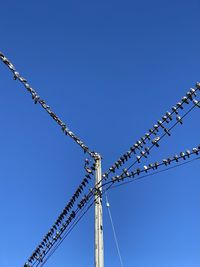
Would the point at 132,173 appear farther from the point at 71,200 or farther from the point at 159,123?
the point at 71,200

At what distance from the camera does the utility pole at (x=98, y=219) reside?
38.8 feet

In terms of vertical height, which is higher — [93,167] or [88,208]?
[93,167]

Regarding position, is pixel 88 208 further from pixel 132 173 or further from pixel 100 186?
pixel 132 173

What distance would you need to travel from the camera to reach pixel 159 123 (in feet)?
39.5

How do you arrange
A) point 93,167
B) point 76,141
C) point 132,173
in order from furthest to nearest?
point 76,141 → point 93,167 → point 132,173

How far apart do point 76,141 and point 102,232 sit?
3924 millimetres

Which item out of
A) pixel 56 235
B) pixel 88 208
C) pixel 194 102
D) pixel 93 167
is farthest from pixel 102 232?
pixel 194 102

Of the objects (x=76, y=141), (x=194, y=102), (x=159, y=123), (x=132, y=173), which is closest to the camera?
(x=194, y=102)

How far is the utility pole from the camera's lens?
38.8 ft

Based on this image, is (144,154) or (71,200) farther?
(71,200)

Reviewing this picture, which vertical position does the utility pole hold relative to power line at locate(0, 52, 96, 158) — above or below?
below

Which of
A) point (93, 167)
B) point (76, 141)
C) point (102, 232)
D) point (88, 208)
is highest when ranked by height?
point (76, 141)

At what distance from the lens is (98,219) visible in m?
12.7

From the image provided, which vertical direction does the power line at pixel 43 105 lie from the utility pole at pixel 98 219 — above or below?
above
